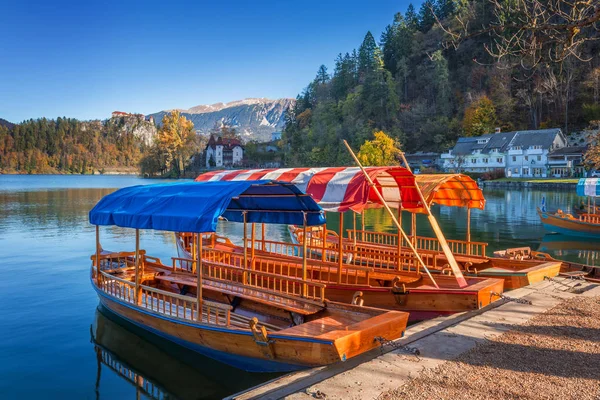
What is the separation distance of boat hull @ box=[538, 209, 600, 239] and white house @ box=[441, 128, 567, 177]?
49.4m

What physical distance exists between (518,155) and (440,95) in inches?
943

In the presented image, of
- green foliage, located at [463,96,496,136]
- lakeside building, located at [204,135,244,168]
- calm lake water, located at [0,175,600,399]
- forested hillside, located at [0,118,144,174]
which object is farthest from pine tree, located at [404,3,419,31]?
forested hillside, located at [0,118,144,174]

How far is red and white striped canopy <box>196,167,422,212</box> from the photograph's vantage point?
11.5 m

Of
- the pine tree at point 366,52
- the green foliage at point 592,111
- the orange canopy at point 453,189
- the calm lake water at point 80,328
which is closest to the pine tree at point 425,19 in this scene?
the pine tree at point 366,52

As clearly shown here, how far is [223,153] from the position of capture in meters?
143

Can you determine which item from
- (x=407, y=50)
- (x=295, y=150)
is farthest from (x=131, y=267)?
(x=407, y=50)

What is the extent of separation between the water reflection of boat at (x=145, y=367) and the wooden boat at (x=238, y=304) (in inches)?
22.9

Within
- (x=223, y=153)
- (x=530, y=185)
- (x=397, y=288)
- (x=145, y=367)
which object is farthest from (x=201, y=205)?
(x=223, y=153)

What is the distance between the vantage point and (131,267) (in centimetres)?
1487

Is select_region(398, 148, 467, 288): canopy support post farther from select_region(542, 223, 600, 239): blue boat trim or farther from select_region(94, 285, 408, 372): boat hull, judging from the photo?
select_region(542, 223, 600, 239): blue boat trim

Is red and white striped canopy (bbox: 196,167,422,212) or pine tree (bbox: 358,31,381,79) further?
pine tree (bbox: 358,31,381,79)

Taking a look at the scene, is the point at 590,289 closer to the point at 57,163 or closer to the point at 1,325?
the point at 1,325

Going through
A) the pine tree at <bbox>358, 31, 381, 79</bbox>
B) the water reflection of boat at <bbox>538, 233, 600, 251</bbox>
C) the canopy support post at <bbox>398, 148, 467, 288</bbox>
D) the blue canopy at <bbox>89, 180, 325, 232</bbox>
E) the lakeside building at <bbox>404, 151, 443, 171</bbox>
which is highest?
the pine tree at <bbox>358, 31, 381, 79</bbox>

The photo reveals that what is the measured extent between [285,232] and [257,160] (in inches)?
4086
